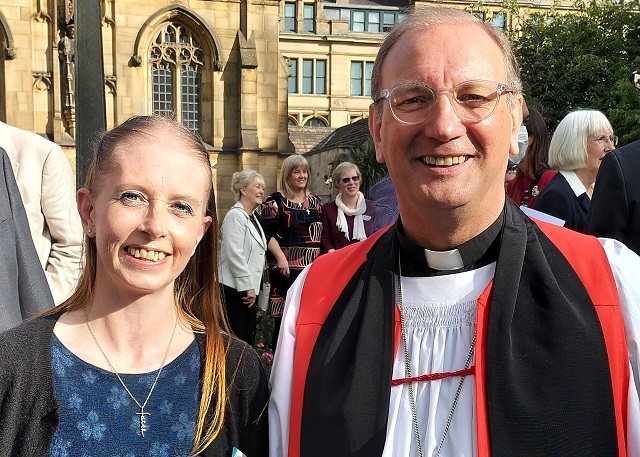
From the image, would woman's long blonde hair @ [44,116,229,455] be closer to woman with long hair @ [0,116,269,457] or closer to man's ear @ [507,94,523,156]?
woman with long hair @ [0,116,269,457]

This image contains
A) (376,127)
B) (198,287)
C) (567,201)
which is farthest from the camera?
(567,201)

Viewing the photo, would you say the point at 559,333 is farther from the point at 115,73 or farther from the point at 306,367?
the point at 115,73

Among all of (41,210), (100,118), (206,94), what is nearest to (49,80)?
(206,94)

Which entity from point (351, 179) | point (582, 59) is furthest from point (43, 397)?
point (582, 59)

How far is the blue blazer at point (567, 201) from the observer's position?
15.4 feet

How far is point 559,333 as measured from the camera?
207 cm

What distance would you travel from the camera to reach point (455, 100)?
6.97 ft

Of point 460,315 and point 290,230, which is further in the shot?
point 290,230

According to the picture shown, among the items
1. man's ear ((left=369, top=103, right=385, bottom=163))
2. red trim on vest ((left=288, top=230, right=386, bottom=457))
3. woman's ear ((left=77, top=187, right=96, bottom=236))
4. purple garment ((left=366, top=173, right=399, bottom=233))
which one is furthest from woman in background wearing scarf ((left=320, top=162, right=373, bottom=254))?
woman's ear ((left=77, top=187, right=96, bottom=236))

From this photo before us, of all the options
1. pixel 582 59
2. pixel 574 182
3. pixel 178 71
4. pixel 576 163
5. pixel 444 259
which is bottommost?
pixel 444 259

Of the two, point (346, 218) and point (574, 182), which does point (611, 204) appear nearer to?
point (574, 182)

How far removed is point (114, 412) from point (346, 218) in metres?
5.98

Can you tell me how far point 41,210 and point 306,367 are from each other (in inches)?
78.2

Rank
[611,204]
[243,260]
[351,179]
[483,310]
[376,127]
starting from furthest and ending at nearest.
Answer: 1. [351,179]
2. [243,260]
3. [611,204]
4. [376,127]
5. [483,310]
